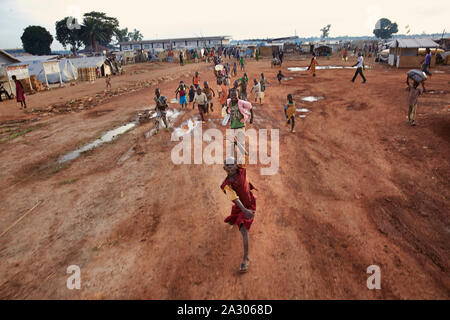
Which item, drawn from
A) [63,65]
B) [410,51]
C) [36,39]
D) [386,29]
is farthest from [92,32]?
[386,29]

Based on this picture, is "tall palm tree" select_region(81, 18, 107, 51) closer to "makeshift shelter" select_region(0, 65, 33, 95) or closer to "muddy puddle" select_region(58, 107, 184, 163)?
"makeshift shelter" select_region(0, 65, 33, 95)

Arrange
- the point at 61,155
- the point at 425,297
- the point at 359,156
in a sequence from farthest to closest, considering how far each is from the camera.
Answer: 1. the point at 61,155
2. the point at 359,156
3. the point at 425,297

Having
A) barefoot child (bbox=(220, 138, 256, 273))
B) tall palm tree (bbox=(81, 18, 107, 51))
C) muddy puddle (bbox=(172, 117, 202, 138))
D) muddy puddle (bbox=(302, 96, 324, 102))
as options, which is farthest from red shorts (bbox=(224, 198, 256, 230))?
tall palm tree (bbox=(81, 18, 107, 51))

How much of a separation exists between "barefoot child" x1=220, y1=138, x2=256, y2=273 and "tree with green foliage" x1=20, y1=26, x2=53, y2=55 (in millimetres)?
81324

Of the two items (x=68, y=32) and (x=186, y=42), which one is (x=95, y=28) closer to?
(x=68, y=32)

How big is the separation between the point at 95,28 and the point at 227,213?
81.8 metres

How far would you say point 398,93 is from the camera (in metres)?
14.5

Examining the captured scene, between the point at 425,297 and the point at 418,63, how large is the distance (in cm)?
2765

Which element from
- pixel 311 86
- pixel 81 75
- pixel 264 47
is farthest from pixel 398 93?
pixel 264 47

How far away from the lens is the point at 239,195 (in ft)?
13.1

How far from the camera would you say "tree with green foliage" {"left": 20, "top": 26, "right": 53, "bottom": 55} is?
64.7 m

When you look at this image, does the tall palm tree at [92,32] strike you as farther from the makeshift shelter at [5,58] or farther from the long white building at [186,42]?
the makeshift shelter at [5,58]
